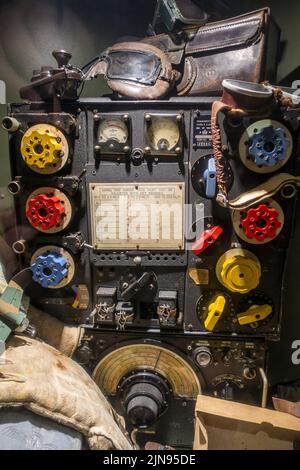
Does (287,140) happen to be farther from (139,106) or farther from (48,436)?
(48,436)

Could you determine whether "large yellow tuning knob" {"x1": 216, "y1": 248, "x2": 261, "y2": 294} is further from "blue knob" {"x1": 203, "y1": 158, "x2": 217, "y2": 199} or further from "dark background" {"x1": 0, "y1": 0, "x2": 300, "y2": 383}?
"dark background" {"x1": 0, "y1": 0, "x2": 300, "y2": 383}

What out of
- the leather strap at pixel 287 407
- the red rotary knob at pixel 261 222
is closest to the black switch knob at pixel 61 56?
the red rotary knob at pixel 261 222

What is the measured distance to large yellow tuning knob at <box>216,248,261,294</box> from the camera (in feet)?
4.52

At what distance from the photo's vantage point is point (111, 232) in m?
1.45

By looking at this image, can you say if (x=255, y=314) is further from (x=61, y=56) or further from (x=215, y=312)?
(x=61, y=56)

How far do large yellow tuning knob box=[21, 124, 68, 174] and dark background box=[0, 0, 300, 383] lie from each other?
0.35 meters

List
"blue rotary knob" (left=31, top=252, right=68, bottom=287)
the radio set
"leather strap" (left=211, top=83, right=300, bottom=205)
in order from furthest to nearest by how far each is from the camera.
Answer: "blue rotary knob" (left=31, top=252, right=68, bottom=287)
the radio set
"leather strap" (left=211, top=83, right=300, bottom=205)

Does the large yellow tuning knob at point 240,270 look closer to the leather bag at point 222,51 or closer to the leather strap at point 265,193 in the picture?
the leather strap at point 265,193

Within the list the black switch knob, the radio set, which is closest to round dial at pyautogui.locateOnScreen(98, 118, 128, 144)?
the radio set

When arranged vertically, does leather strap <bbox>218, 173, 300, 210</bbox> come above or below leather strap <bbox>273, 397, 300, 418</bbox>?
above

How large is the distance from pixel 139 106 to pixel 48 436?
1.27 meters

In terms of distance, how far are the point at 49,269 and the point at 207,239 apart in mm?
671

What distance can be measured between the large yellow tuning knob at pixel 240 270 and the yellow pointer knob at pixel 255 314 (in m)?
0.09

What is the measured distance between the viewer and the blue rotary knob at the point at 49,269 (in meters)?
1.43
